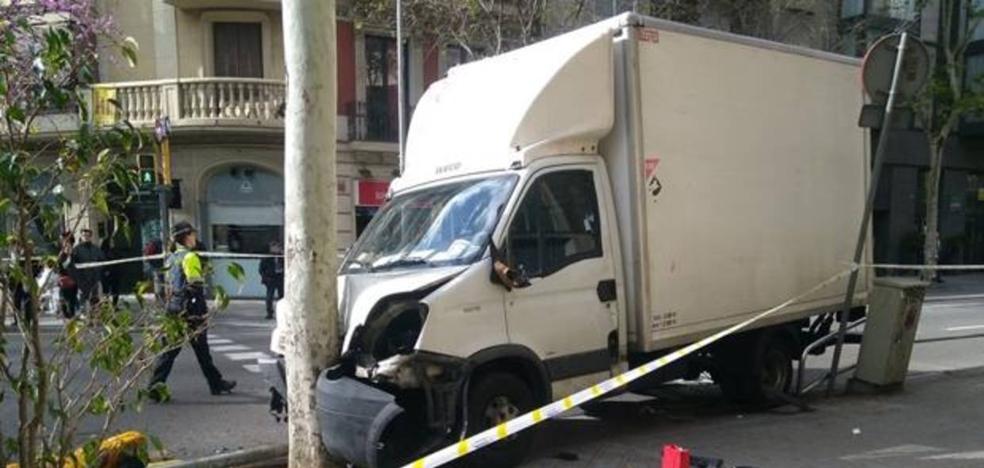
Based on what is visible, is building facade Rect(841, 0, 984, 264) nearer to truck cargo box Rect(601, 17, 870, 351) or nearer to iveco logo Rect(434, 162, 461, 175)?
truck cargo box Rect(601, 17, 870, 351)

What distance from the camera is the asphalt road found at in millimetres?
5840

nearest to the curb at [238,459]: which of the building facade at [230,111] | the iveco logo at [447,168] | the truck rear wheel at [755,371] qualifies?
the iveco logo at [447,168]

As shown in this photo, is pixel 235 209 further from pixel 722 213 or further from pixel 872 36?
pixel 872 36

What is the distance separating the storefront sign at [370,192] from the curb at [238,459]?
15626 mm

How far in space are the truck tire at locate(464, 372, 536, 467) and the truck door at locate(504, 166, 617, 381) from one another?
294mm

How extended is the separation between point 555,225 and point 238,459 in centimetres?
285

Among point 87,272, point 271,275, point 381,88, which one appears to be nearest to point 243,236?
point 271,275

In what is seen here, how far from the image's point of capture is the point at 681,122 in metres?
6.39

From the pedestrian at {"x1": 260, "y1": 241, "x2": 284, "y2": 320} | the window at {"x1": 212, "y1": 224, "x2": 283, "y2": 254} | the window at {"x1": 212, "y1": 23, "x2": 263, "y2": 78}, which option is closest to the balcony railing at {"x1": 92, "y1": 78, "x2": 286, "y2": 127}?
the window at {"x1": 212, "y1": 23, "x2": 263, "y2": 78}

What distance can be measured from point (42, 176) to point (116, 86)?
17792 millimetres

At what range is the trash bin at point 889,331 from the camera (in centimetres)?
754

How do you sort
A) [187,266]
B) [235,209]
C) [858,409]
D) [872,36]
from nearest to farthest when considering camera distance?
[187,266] → [858,409] → [235,209] → [872,36]

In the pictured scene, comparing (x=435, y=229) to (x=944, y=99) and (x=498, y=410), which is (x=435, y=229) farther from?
(x=944, y=99)

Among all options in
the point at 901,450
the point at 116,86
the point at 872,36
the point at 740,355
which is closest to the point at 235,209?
the point at 116,86
